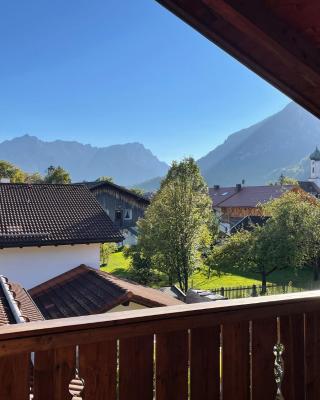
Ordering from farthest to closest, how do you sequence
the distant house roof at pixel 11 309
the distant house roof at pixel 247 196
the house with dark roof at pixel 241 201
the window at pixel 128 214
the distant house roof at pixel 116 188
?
the distant house roof at pixel 247 196 → the house with dark roof at pixel 241 201 → the window at pixel 128 214 → the distant house roof at pixel 116 188 → the distant house roof at pixel 11 309

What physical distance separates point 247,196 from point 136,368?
38.9 m

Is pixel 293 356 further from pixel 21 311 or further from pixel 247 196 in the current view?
pixel 247 196

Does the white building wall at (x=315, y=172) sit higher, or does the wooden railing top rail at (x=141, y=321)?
the white building wall at (x=315, y=172)

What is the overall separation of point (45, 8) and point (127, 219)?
1754 centimetres

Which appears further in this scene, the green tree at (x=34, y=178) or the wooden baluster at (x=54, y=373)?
the green tree at (x=34, y=178)

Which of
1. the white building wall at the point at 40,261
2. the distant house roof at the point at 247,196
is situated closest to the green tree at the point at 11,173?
the distant house roof at the point at 247,196

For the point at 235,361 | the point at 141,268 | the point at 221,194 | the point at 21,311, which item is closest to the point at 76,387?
the point at 235,361

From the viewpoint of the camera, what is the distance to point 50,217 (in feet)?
37.5

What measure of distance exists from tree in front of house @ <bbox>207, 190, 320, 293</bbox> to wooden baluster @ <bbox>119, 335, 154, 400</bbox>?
45.3ft

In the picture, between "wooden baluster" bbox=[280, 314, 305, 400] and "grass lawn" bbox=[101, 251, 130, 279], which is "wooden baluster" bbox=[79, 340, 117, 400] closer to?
"wooden baluster" bbox=[280, 314, 305, 400]

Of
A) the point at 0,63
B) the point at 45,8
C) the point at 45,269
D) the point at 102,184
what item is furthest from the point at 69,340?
the point at 0,63

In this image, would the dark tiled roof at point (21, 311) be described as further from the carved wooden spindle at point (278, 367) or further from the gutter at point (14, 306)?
the carved wooden spindle at point (278, 367)

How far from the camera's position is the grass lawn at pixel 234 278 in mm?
16797

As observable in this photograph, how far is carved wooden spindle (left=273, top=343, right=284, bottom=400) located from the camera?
169cm
